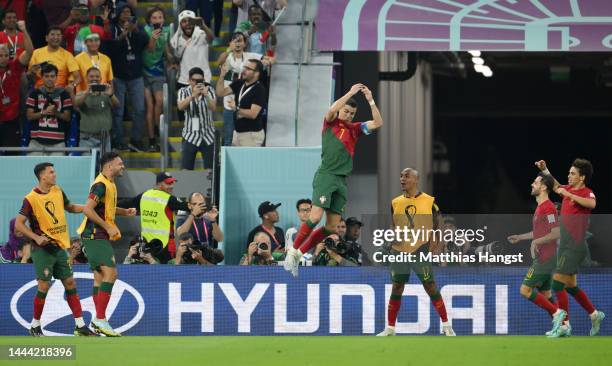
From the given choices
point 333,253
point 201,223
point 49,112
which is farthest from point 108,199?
point 49,112

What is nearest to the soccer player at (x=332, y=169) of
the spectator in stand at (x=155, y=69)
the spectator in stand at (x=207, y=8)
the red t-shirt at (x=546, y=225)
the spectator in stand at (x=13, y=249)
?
the red t-shirt at (x=546, y=225)

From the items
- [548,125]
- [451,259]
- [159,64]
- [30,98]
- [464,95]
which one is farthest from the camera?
[548,125]

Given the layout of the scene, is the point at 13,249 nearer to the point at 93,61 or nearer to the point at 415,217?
the point at 93,61

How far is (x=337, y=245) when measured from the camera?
18453 mm

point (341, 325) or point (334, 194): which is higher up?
point (334, 194)

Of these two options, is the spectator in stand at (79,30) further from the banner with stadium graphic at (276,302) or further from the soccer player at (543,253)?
the soccer player at (543,253)

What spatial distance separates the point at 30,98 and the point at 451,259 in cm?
690

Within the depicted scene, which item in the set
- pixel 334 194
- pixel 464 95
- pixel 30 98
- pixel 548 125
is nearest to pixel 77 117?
pixel 30 98

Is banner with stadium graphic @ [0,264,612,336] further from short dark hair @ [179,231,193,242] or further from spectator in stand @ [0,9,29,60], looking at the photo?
spectator in stand @ [0,9,29,60]

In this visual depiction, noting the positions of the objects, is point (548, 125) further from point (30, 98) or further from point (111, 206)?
point (111, 206)

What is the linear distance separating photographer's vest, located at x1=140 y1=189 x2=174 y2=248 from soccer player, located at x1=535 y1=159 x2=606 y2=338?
16.1 feet

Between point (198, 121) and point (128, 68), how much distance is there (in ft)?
5.87

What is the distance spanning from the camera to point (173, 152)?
22406 millimetres

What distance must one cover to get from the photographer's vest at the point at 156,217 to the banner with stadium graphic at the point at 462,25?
4.51 metres
